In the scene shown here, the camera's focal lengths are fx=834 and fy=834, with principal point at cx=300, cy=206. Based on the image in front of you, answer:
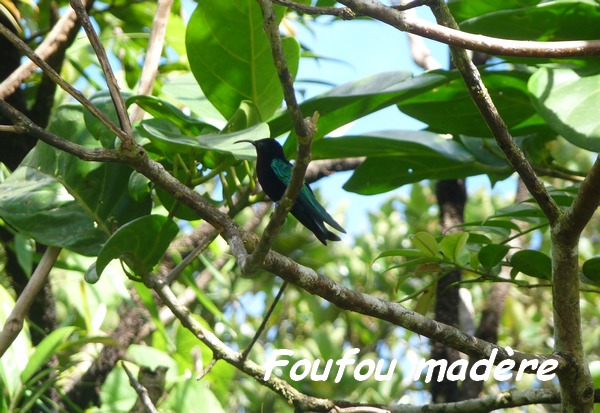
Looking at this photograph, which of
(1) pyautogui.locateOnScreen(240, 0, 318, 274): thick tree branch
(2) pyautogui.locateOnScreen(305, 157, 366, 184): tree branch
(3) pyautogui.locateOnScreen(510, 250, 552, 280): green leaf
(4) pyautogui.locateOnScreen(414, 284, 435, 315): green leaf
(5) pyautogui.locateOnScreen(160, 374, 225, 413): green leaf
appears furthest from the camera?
(2) pyautogui.locateOnScreen(305, 157, 366, 184): tree branch

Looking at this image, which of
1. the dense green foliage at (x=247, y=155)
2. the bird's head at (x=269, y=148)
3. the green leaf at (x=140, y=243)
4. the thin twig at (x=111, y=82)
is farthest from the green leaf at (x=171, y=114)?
the thin twig at (x=111, y=82)

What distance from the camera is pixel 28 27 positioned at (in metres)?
3.10

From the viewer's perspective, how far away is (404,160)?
2182 mm

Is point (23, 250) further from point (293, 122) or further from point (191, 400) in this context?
point (293, 122)

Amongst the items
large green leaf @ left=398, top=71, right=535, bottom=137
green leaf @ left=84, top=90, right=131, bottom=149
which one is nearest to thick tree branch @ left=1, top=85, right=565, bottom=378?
green leaf @ left=84, top=90, right=131, bottom=149

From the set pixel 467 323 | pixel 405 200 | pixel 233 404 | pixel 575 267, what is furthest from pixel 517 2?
pixel 405 200

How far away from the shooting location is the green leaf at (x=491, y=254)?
1.71 m

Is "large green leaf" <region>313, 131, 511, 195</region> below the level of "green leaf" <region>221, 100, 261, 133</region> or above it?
above

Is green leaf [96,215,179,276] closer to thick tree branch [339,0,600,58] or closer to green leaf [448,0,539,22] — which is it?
thick tree branch [339,0,600,58]

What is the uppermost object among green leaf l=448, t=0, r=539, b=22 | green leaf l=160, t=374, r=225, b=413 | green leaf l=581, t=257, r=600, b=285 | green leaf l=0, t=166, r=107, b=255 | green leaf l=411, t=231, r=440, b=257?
green leaf l=448, t=0, r=539, b=22

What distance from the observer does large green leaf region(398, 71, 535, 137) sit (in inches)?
79.8

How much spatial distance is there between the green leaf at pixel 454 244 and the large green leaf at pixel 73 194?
714 mm

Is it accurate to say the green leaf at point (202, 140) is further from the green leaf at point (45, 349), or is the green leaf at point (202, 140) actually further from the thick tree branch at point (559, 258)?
the green leaf at point (45, 349)

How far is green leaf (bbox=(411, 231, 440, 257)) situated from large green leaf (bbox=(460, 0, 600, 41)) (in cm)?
45
